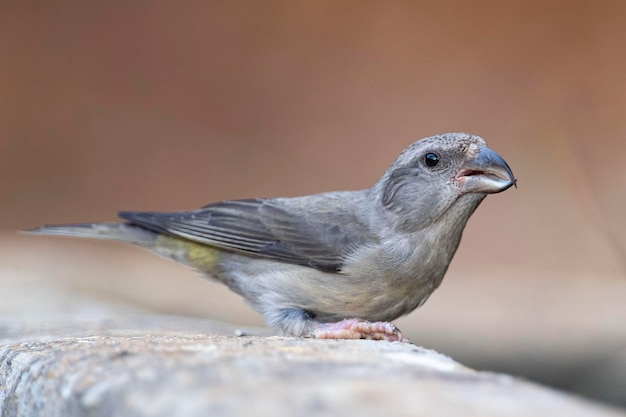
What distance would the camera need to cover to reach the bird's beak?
386 cm

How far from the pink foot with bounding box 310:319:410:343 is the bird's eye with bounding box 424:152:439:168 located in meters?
0.79

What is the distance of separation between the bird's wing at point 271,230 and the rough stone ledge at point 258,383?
4.95 feet

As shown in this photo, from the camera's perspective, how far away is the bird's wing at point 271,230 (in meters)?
4.34

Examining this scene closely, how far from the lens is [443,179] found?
409 centimetres

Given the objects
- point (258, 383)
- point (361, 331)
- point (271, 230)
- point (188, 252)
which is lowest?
point (258, 383)

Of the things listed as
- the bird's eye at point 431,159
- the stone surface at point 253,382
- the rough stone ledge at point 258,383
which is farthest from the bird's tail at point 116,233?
the rough stone ledge at point 258,383

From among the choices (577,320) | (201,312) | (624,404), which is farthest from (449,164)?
(201,312)

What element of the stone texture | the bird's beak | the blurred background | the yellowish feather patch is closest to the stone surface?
the stone texture

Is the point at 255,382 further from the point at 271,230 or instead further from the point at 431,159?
the point at 271,230

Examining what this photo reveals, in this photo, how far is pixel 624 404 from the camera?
5059mm

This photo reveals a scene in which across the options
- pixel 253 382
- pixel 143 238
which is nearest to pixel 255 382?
pixel 253 382

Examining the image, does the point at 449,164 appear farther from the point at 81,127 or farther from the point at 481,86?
the point at 81,127

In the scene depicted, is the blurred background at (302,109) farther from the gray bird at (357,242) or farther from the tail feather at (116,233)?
the gray bird at (357,242)

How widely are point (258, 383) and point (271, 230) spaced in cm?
262
